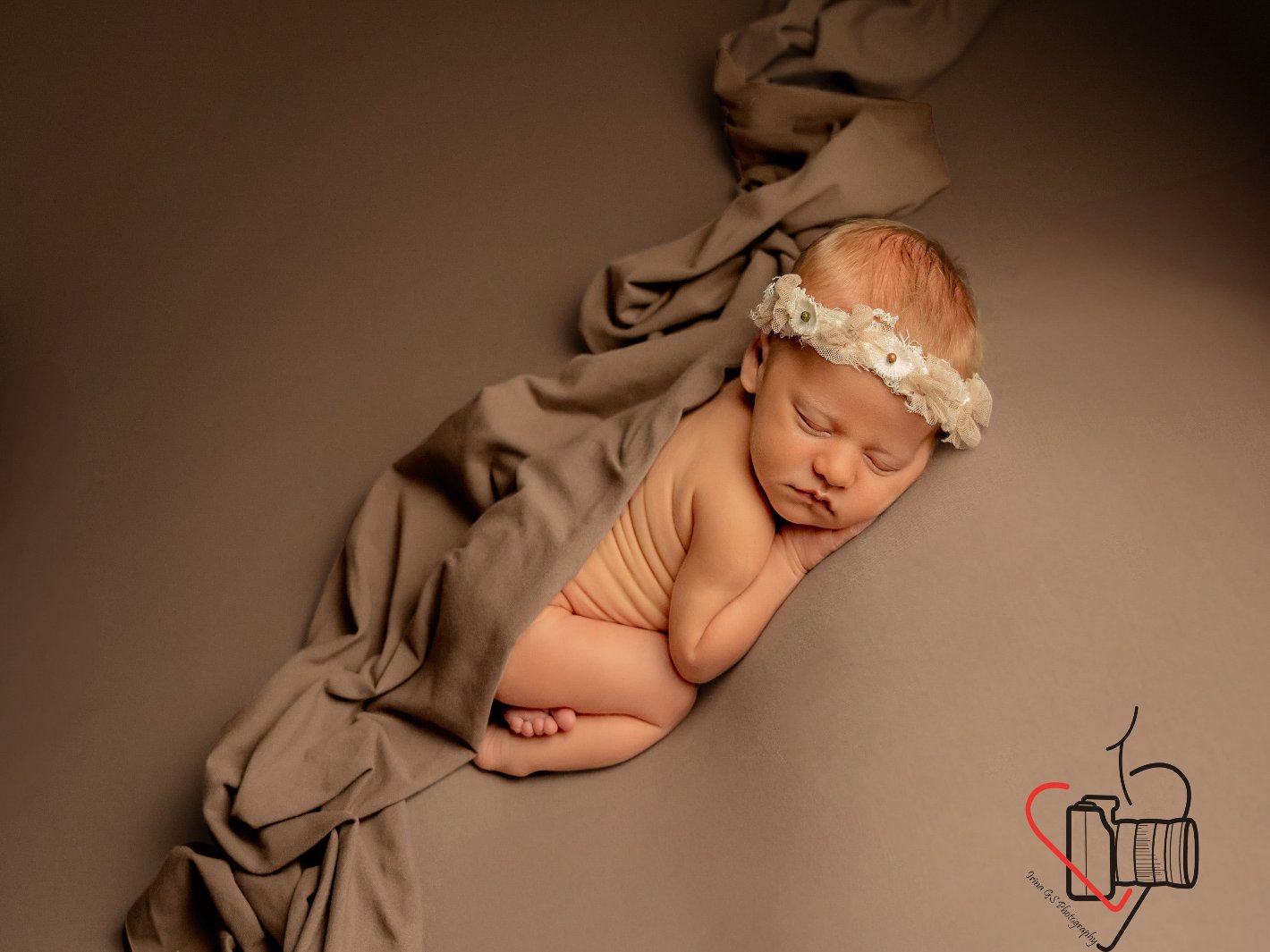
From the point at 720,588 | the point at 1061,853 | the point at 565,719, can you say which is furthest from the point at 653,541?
the point at 1061,853

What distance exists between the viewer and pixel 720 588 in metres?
1.37

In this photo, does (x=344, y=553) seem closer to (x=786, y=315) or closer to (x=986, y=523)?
(x=786, y=315)

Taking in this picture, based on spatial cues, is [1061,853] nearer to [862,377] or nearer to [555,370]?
[862,377]

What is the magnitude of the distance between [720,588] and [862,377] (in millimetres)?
280

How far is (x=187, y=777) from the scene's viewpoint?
1483 mm

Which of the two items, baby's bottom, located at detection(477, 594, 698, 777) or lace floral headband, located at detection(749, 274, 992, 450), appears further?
baby's bottom, located at detection(477, 594, 698, 777)

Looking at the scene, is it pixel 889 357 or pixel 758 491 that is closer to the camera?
pixel 889 357

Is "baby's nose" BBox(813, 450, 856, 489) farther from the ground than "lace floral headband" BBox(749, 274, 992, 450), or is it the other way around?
"lace floral headband" BBox(749, 274, 992, 450)

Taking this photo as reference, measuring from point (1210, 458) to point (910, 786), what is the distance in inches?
18.9

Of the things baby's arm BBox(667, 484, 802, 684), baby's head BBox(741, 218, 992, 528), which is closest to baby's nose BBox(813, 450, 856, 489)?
baby's head BBox(741, 218, 992, 528)

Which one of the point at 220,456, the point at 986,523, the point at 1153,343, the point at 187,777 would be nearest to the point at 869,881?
the point at 986,523

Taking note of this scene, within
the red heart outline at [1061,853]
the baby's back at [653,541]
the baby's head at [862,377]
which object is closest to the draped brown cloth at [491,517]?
the baby's back at [653,541]

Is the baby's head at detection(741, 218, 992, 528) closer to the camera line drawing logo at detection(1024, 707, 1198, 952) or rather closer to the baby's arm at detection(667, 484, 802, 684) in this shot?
the baby's arm at detection(667, 484, 802, 684)

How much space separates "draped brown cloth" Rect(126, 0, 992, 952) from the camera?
52.7 inches
